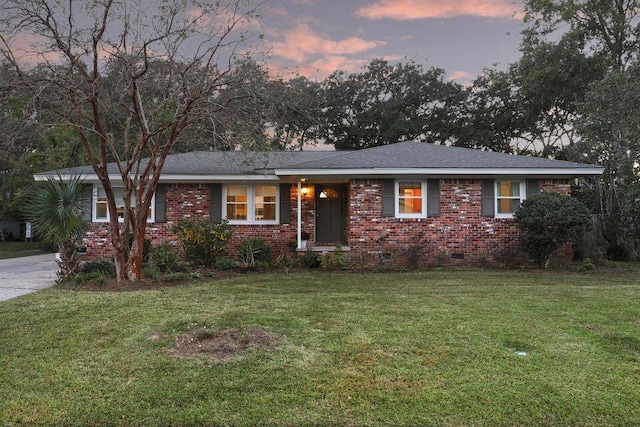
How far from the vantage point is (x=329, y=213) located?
45.4 feet

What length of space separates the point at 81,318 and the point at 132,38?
567 cm

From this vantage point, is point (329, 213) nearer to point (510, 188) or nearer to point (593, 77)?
point (510, 188)

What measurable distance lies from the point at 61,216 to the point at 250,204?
5.85m

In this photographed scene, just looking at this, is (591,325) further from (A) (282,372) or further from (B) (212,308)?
(B) (212,308)

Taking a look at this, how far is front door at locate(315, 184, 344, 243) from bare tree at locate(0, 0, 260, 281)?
5508 mm

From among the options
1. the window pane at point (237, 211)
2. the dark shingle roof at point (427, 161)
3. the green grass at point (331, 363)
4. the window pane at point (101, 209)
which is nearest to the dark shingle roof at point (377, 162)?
the dark shingle roof at point (427, 161)

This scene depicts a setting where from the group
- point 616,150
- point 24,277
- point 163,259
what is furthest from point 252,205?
point 616,150

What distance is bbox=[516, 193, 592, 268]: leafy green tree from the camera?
1064cm

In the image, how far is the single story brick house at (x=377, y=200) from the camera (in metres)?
11.9

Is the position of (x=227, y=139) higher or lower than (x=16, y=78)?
lower

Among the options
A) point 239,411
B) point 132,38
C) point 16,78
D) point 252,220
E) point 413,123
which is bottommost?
point 239,411

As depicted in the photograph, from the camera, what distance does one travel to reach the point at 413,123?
93.7 ft

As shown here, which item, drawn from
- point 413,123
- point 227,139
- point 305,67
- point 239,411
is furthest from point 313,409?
point 413,123

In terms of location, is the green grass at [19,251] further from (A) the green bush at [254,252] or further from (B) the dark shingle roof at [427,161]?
(B) the dark shingle roof at [427,161]
